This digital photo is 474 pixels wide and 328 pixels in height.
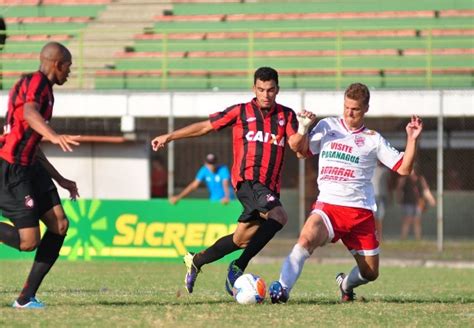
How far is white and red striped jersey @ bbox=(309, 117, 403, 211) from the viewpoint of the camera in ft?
32.2

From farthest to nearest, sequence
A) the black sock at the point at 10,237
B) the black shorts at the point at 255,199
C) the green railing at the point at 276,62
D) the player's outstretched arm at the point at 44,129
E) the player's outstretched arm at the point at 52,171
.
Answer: the green railing at the point at 276,62, the black shorts at the point at 255,199, the player's outstretched arm at the point at 52,171, the black sock at the point at 10,237, the player's outstretched arm at the point at 44,129

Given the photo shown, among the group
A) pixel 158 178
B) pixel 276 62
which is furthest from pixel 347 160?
pixel 158 178

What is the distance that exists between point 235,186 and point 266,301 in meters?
1.27

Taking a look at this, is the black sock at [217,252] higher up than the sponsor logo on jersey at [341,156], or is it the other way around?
the sponsor logo on jersey at [341,156]

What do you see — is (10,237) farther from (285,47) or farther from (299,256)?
(285,47)

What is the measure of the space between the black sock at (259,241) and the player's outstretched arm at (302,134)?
799 millimetres

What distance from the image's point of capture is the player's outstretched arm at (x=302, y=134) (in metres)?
9.23

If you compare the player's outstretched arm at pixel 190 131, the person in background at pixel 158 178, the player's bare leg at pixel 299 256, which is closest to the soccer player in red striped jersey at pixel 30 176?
the player's outstretched arm at pixel 190 131

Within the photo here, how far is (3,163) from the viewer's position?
8.98 m

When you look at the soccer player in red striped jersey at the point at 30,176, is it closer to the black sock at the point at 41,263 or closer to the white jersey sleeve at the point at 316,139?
the black sock at the point at 41,263

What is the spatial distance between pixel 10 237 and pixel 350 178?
9.78ft

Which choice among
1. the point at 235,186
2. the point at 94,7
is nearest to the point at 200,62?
the point at 94,7

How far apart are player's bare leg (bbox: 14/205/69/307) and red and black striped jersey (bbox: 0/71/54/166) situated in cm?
49

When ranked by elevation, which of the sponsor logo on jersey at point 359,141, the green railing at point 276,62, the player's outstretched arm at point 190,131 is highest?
the green railing at point 276,62
